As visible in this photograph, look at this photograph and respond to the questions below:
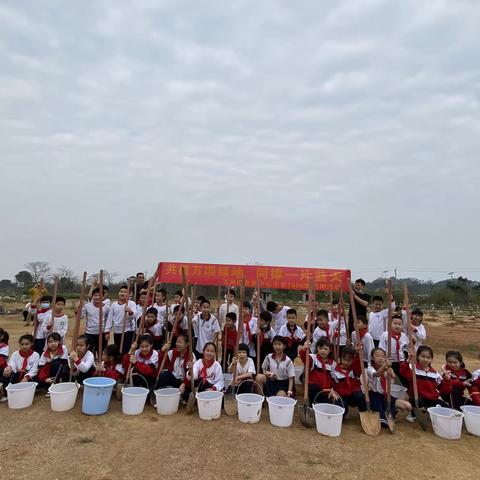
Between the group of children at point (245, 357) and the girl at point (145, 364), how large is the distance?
0.02 meters

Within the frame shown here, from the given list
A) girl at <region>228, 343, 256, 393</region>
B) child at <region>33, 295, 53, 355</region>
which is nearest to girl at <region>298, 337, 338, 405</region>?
girl at <region>228, 343, 256, 393</region>

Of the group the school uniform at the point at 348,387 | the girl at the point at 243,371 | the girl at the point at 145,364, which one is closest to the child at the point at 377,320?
the school uniform at the point at 348,387

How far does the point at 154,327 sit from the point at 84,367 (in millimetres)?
1575

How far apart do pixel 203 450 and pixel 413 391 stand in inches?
128

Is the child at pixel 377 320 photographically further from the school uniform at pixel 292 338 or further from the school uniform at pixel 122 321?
the school uniform at pixel 122 321

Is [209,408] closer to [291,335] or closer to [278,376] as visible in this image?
[278,376]

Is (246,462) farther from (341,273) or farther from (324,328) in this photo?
(341,273)

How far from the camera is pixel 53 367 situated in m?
6.01

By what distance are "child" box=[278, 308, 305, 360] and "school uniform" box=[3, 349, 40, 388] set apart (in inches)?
164

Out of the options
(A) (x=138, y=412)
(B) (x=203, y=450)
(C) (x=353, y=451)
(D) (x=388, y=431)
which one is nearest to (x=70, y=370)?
(A) (x=138, y=412)

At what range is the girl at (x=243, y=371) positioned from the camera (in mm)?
5754

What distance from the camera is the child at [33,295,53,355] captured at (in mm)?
6734

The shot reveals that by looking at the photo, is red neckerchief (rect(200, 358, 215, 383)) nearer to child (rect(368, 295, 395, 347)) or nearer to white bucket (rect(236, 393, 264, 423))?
white bucket (rect(236, 393, 264, 423))

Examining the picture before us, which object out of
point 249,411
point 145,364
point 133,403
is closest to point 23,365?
point 145,364
